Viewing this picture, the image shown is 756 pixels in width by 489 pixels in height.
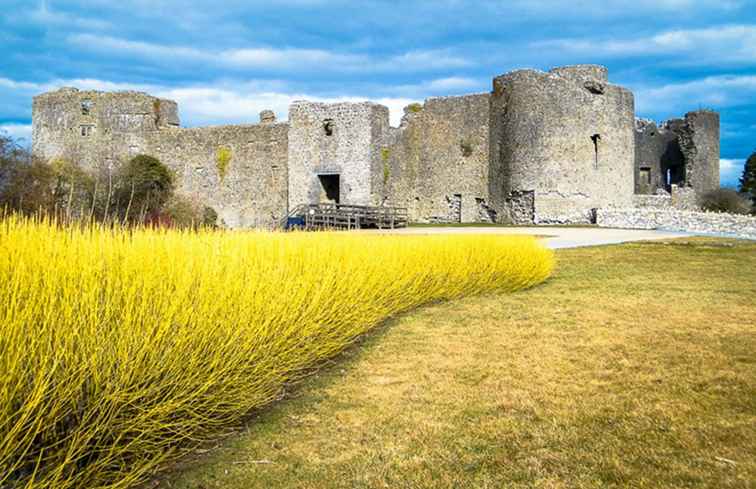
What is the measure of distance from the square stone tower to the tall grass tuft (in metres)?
18.4

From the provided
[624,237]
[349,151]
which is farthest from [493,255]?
[349,151]

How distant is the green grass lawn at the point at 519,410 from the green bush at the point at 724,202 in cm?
2505

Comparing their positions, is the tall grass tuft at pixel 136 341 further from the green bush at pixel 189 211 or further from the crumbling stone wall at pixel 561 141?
the crumbling stone wall at pixel 561 141

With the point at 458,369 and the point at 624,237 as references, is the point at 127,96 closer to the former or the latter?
the point at 624,237

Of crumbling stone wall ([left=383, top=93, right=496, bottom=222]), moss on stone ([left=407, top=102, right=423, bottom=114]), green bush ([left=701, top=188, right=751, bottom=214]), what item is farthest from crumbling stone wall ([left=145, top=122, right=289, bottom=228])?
green bush ([left=701, top=188, right=751, bottom=214])

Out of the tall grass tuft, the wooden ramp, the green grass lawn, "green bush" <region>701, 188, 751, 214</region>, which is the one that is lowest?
the green grass lawn

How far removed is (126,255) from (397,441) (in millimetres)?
1943

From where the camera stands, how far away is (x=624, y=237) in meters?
16.9

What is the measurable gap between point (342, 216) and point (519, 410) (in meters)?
18.2

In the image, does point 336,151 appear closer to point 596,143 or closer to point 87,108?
point 596,143

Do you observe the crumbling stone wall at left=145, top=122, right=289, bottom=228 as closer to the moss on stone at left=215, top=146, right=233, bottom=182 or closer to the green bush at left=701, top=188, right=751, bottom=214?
the moss on stone at left=215, top=146, right=233, bottom=182

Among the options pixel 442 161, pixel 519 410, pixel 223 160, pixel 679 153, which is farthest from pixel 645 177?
pixel 519 410

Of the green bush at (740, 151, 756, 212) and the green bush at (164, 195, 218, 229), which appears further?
the green bush at (740, 151, 756, 212)

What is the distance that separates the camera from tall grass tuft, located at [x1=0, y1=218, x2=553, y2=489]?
3.00m
